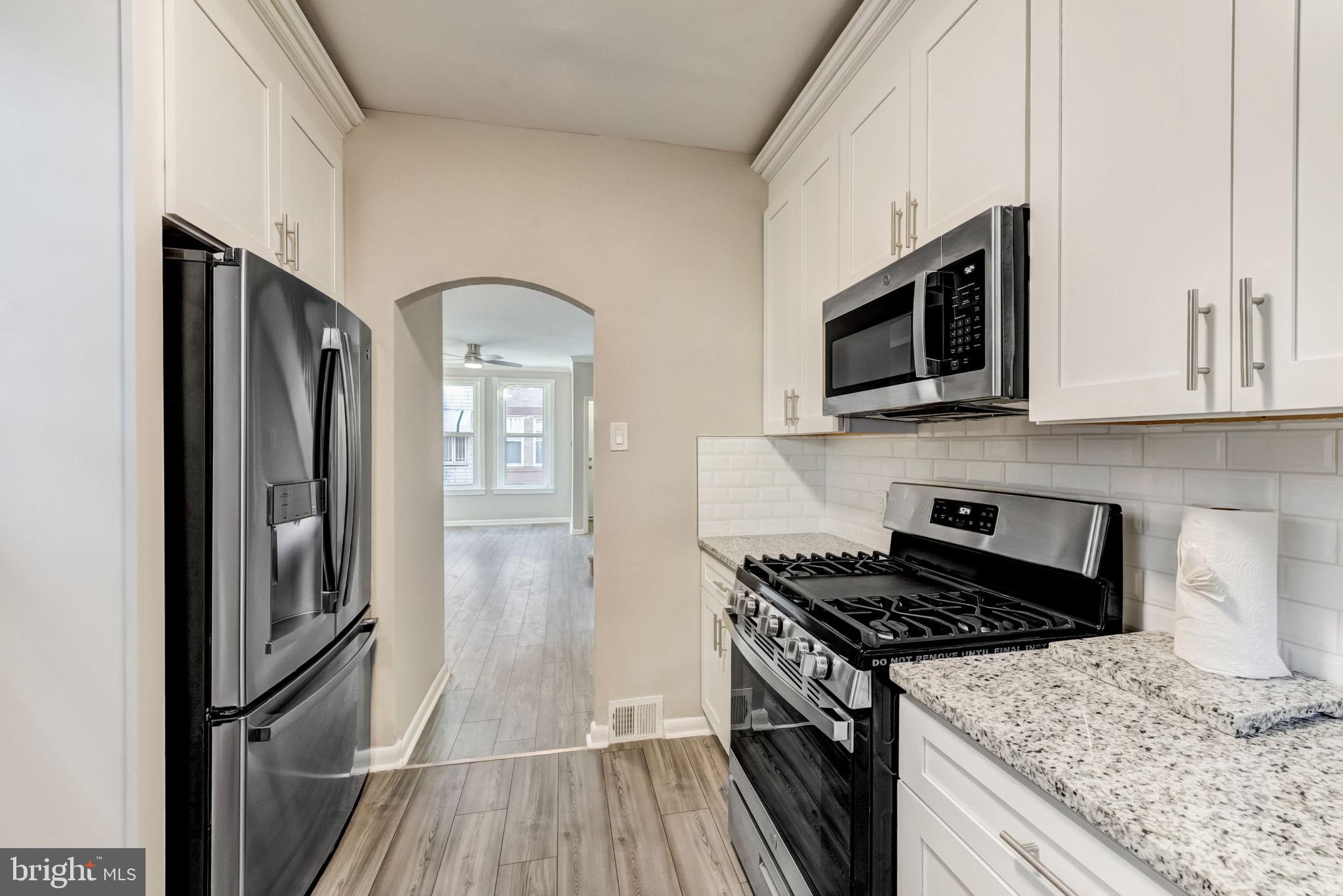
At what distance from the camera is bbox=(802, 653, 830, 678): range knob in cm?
121

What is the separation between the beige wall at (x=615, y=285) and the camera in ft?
7.47

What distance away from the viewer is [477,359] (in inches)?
276

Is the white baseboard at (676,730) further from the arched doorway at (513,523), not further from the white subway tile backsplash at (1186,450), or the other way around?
the white subway tile backsplash at (1186,450)

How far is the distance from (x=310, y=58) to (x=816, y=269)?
1801 millimetres

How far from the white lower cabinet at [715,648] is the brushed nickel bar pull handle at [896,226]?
1.20m

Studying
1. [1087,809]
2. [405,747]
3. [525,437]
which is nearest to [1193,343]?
[1087,809]

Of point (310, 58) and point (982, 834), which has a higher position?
point (310, 58)

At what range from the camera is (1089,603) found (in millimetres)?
1244

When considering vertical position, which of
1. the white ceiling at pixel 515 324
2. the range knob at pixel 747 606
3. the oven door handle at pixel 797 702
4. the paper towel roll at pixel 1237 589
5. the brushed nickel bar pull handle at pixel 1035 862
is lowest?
the oven door handle at pixel 797 702

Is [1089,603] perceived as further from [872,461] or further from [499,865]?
[499,865]

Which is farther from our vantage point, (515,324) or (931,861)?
(515,324)

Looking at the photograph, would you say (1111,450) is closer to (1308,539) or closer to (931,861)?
(1308,539)

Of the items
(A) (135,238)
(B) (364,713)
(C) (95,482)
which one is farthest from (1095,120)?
(B) (364,713)

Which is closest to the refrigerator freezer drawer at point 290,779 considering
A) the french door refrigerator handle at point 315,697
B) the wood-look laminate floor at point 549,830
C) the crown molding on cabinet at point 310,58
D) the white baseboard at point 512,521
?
the french door refrigerator handle at point 315,697
